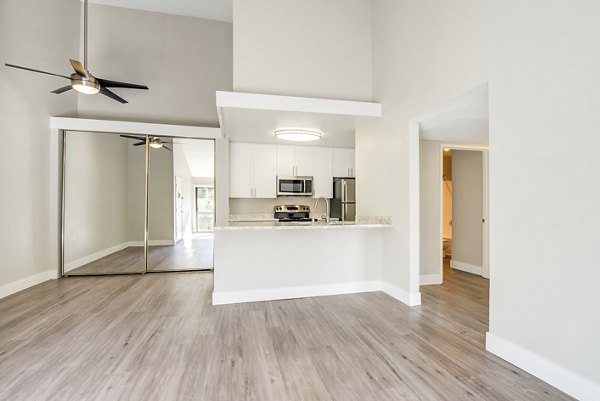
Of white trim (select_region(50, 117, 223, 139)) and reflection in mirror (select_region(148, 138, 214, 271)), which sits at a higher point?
white trim (select_region(50, 117, 223, 139))

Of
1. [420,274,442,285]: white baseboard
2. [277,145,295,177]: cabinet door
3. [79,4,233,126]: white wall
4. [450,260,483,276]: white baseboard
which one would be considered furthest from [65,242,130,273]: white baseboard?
[450,260,483,276]: white baseboard

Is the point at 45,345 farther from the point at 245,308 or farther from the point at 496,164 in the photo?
the point at 496,164

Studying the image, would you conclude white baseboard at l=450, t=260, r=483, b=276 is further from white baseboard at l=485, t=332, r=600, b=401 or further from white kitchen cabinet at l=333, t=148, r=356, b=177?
white baseboard at l=485, t=332, r=600, b=401

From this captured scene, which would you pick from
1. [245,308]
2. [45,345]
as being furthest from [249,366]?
[45,345]

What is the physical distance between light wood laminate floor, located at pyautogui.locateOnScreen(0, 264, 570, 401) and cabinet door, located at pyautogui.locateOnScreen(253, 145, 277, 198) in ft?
7.37

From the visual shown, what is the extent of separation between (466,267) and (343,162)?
9.32 ft

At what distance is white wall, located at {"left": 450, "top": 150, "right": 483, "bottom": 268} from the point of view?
15.5 feet

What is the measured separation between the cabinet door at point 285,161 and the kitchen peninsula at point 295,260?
193cm

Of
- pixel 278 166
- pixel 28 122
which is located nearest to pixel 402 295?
pixel 278 166

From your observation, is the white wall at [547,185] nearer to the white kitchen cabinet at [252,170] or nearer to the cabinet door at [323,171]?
the cabinet door at [323,171]

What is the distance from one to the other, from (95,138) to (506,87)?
18.2 feet

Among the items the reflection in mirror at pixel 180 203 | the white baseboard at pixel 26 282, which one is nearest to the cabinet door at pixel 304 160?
the reflection in mirror at pixel 180 203

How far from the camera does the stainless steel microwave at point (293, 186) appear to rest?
17.5ft

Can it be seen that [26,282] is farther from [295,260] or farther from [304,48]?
[304,48]
